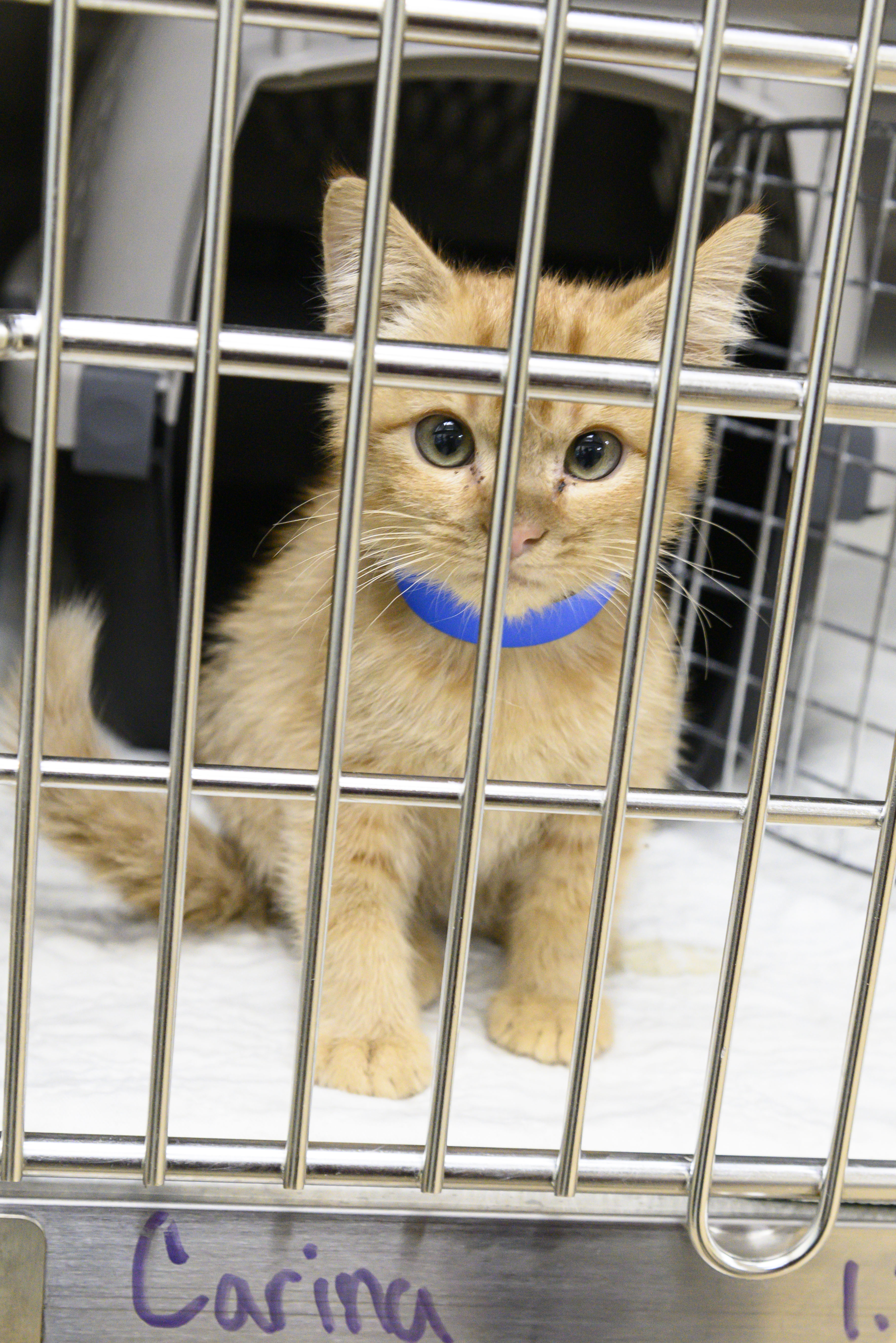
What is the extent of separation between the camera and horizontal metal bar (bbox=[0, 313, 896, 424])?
62 centimetres

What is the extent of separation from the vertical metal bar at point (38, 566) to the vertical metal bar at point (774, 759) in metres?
0.39

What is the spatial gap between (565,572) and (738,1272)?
0.52m

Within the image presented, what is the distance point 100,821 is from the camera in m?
1.13

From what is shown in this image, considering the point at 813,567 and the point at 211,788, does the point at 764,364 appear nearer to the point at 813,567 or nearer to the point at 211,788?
the point at 813,567

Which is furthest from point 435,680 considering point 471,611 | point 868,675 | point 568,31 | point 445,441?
point 868,675

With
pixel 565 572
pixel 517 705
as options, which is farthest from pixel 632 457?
pixel 517 705

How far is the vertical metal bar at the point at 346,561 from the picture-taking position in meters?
0.59

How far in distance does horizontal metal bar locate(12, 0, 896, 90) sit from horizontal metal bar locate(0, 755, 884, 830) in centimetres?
39

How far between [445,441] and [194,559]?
375 mm

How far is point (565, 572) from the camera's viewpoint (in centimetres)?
99

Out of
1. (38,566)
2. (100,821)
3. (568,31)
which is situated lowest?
(100,821)

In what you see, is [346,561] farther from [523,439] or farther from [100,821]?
[100,821]

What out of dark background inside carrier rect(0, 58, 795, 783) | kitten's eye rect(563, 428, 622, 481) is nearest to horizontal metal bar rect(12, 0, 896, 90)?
kitten's eye rect(563, 428, 622, 481)

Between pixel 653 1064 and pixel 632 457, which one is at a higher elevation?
pixel 632 457
